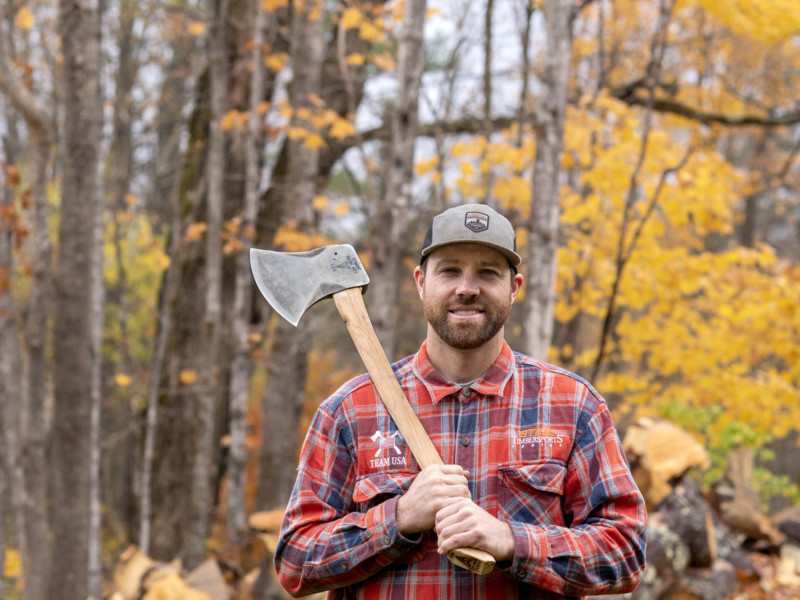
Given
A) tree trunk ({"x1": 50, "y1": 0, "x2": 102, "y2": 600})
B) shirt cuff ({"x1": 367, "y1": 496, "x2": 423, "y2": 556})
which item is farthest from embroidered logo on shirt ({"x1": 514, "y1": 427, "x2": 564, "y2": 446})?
tree trunk ({"x1": 50, "y1": 0, "x2": 102, "y2": 600})

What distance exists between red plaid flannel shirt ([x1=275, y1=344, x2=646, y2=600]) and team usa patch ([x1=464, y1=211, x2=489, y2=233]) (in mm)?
341

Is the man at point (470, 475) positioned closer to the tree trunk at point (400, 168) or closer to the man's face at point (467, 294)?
the man's face at point (467, 294)

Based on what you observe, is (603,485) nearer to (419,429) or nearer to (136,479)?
(419,429)

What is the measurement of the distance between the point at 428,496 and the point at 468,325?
0.44 metres

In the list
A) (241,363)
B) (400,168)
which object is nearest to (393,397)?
(400,168)

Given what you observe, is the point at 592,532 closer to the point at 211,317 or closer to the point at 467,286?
the point at 467,286

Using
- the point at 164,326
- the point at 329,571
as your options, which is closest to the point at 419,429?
the point at 329,571

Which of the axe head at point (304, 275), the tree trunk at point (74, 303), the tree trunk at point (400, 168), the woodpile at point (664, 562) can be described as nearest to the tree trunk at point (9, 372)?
the tree trunk at point (74, 303)

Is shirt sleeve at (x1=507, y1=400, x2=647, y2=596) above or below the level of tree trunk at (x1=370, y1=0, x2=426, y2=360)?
below

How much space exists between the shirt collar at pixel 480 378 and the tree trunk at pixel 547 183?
8.63 ft

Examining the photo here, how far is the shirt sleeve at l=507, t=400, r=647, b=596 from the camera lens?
170 centimetres

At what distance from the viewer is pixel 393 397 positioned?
192 centimetres

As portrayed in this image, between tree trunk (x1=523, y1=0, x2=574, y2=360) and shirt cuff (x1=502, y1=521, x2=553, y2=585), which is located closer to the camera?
shirt cuff (x1=502, y1=521, x2=553, y2=585)

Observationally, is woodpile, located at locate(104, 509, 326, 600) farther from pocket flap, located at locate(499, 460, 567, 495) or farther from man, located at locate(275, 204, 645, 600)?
pocket flap, located at locate(499, 460, 567, 495)
